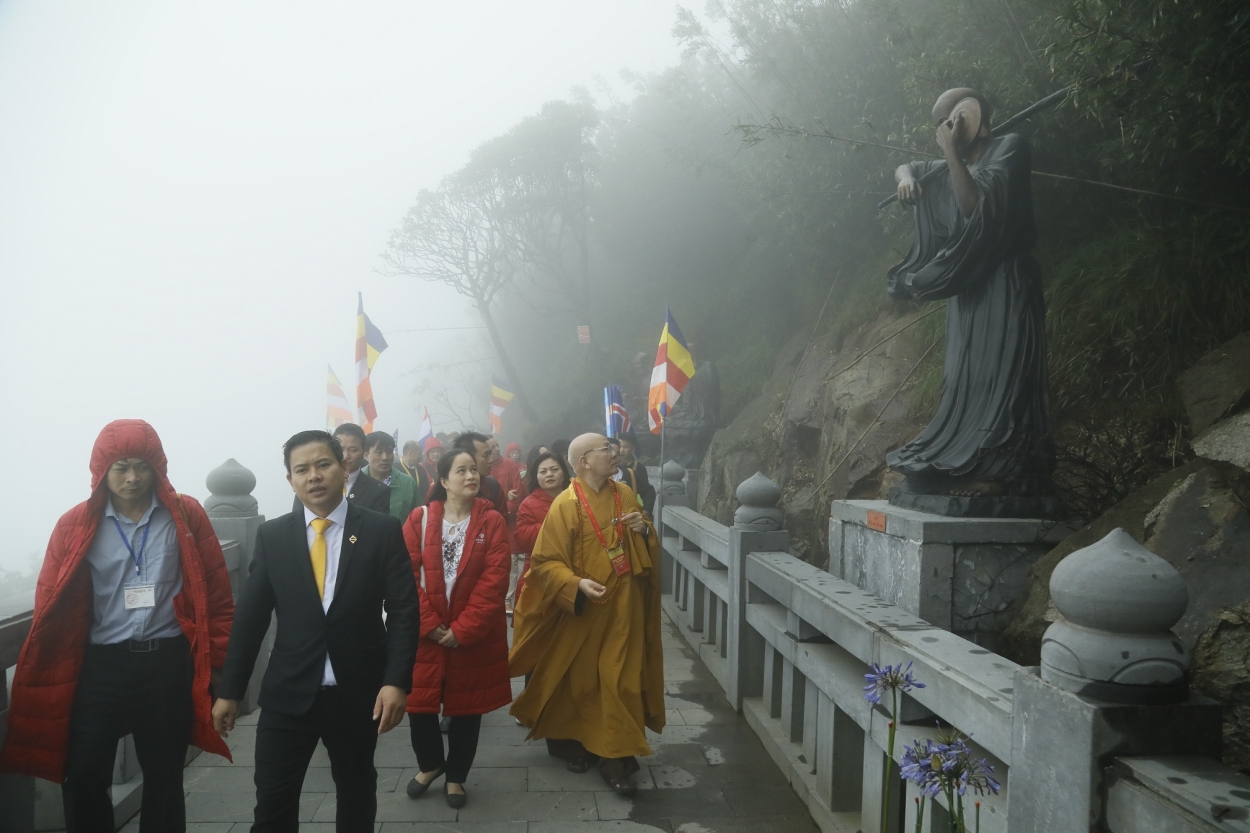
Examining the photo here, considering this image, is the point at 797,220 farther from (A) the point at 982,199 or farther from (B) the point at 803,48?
(A) the point at 982,199

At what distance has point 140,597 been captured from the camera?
10.2 ft

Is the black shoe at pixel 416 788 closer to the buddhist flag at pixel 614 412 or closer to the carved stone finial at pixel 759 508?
the carved stone finial at pixel 759 508

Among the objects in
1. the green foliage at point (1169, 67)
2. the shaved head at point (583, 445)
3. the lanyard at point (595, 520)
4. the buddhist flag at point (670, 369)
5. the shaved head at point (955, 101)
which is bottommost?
the lanyard at point (595, 520)

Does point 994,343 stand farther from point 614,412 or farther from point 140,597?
point 614,412

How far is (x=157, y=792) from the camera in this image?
10.3 feet

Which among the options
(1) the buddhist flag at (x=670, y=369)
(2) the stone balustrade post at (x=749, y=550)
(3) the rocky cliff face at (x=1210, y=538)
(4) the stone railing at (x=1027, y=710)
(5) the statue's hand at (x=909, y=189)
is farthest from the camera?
(1) the buddhist flag at (x=670, y=369)

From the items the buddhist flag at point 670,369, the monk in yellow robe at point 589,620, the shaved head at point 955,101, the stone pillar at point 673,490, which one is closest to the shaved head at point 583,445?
the monk in yellow robe at point 589,620

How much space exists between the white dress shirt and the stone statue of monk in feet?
8.81

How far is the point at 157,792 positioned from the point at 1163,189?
6.90 meters

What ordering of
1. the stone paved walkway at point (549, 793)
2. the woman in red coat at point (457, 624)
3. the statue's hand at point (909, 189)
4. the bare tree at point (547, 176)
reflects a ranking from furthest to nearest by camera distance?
the bare tree at point (547, 176), the statue's hand at point (909, 189), the woman in red coat at point (457, 624), the stone paved walkway at point (549, 793)

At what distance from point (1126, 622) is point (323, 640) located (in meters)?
2.36

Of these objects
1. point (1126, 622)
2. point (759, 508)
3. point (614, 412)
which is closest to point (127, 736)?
point (759, 508)

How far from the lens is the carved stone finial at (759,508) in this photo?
5293 mm

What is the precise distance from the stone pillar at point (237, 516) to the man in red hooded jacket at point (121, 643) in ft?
6.95
